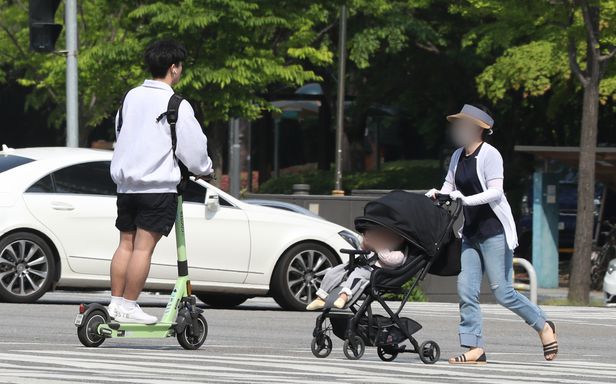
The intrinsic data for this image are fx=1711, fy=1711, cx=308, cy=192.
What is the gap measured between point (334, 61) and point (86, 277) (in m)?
24.2

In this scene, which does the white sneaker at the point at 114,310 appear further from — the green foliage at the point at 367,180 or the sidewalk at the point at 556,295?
the green foliage at the point at 367,180

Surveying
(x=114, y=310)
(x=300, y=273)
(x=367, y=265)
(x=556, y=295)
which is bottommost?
(x=556, y=295)

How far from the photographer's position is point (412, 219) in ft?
33.6

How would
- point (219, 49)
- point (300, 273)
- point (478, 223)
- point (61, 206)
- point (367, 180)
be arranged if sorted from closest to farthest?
point (478, 223)
point (61, 206)
point (300, 273)
point (219, 49)
point (367, 180)

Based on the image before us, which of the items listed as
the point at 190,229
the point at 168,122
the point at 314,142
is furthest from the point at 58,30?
the point at 314,142

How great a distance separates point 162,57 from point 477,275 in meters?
2.35

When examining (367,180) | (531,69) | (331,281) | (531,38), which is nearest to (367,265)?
(331,281)

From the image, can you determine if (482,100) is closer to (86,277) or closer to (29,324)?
(86,277)

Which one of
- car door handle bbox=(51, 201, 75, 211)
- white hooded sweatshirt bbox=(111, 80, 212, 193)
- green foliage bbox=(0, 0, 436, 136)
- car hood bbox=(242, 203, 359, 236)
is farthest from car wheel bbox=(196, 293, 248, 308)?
green foliage bbox=(0, 0, 436, 136)

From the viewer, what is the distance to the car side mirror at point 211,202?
15844 millimetres

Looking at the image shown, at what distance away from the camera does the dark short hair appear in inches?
397

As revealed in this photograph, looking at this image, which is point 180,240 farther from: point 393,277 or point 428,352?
point 428,352

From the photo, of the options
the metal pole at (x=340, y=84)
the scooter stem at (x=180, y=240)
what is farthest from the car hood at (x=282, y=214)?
the metal pole at (x=340, y=84)

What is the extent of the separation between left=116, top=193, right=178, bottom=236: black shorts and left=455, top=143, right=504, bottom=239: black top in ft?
5.89
